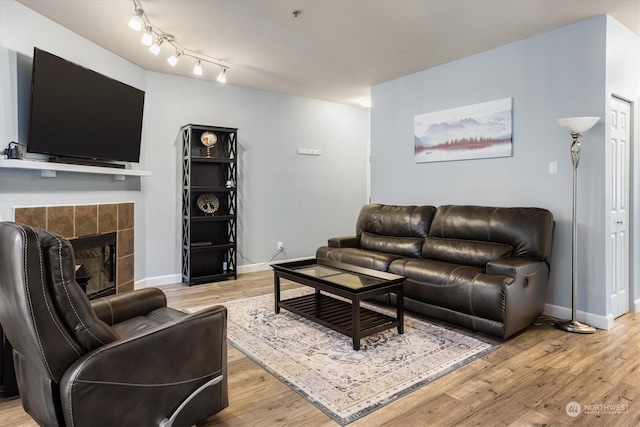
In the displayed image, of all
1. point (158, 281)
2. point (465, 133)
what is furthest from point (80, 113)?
point (465, 133)

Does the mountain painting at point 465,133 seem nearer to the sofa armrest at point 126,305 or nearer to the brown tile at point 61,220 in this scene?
the sofa armrest at point 126,305

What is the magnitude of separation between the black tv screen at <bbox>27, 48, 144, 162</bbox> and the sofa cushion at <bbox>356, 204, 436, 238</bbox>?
9.00ft

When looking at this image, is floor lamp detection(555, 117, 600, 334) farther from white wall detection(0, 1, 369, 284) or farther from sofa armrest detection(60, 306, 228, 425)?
white wall detection(0, 1, 369, 284)

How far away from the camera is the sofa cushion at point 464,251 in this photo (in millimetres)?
3371

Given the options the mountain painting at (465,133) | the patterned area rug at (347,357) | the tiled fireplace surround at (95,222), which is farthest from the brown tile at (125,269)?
the mountain painting at (465,133)

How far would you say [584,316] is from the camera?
3.33 meters

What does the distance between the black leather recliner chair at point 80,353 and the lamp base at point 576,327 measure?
2.91 metres

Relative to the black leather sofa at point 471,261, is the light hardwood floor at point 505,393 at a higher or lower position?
lower

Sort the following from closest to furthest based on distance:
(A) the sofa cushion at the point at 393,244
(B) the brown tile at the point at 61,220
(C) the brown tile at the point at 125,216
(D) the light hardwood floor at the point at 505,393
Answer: (D) the light hardwood floor at the point at 505,393, (B) the brown tile at the point at 61,220, (A) the sofa cushion at the point at 393,244, (C) the brown tile at the point at 125,216

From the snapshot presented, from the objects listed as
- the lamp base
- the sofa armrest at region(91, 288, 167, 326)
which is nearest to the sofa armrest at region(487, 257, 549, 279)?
the lamp base

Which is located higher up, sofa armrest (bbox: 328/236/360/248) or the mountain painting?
the mountain painting

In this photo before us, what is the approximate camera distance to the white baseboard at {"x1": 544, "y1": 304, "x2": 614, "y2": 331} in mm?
3213

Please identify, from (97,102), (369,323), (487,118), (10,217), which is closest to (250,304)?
(369,323)

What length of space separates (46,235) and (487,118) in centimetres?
396
